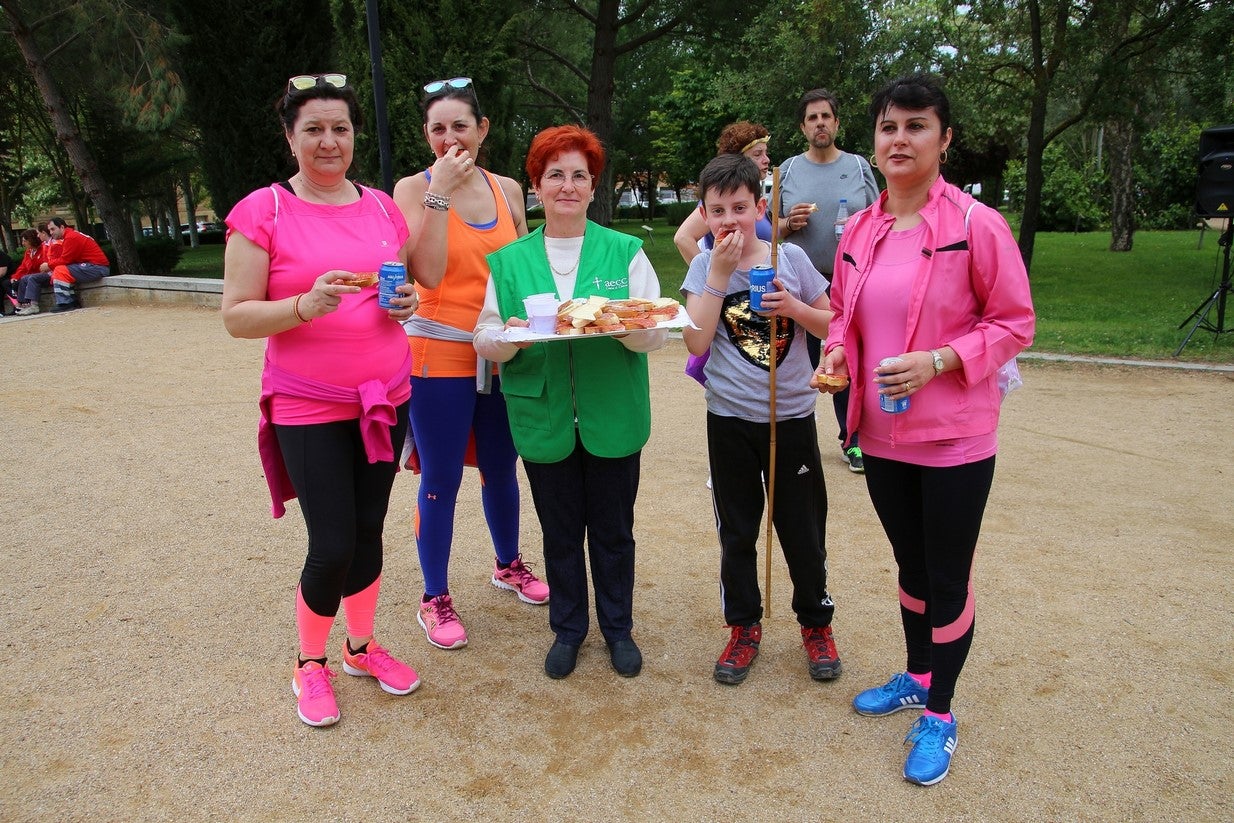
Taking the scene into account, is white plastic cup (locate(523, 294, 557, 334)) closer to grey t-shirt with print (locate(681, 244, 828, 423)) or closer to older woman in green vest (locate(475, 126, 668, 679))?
older woman in green vest (locate(475, 126, 668, 679))

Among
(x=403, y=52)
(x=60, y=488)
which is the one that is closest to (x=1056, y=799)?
(x=60, y=488)

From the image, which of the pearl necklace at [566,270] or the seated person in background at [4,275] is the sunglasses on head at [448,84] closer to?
the pearl necklace at [566,270]

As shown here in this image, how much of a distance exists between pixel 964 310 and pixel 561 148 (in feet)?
4.61

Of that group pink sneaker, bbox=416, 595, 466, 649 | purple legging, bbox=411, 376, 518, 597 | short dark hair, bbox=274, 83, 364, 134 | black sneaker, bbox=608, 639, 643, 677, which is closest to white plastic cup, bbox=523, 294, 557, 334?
purple legging, bbox=411, 376, 518, 597

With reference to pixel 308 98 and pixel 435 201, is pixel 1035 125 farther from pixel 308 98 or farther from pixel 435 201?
pixel 308 98

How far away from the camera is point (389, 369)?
2855 mm

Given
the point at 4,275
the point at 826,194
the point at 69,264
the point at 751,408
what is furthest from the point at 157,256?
the point at 751,408

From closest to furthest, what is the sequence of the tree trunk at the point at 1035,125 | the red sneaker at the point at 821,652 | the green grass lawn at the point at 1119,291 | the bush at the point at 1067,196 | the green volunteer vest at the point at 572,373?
the green volunteer vest at the point at 572,373
the red sneaker at the point at 821,652
the green grass lawn at the point at 1119,291
the tree trunk at the point at 1035,125
the bush at the point at 1067,196

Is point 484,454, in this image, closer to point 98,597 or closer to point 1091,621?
point 98,597

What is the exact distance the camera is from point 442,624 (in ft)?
11.4

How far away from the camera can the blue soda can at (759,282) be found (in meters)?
2.70

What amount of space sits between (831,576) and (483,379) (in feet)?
6.18

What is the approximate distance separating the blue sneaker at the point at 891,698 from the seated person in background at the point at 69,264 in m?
14.3

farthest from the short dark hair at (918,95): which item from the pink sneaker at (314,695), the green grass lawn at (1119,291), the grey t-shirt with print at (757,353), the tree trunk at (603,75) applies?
the tree trunk at (603,75)
